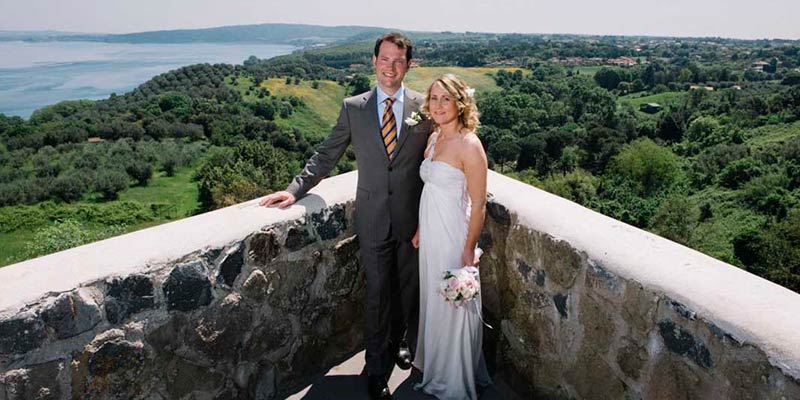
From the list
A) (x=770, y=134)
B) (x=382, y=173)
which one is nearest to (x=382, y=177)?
(x=382, y=173)

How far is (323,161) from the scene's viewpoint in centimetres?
247

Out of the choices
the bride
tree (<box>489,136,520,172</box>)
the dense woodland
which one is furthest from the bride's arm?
tree (<box>489,136,520,172</box>)

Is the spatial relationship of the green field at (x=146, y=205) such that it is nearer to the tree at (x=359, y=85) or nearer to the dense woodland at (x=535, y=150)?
the dense woodland at (x=535, y=150)

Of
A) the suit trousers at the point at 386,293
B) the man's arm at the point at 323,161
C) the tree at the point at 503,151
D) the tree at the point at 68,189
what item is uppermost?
the man's arm at the point at 323,161

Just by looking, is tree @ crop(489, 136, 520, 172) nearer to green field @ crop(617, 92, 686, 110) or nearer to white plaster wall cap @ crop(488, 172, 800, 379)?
green field @ crop(617, 92, 686, 110)

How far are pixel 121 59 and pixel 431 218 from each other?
574ft

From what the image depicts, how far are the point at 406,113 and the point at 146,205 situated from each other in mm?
46780

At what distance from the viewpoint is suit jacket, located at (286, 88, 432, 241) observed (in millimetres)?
2336

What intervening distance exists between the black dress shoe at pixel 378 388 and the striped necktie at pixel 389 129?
3.42 ft

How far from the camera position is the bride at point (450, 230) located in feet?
7.14

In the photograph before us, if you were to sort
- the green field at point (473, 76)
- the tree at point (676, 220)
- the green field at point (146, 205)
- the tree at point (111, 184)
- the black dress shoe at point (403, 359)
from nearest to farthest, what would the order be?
the black dress shoe at point (403, 359) < the green field at point (146, 205) < the tree at point (676, 220) < the tree at point (111, 184) < the green field at point (473, 76)

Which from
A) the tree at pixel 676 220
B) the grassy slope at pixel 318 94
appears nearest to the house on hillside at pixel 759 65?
the grassy slope at pixel 318 94

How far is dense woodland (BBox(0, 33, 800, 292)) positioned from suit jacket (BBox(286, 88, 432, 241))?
112ft

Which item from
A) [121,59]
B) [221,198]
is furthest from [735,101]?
[121,59]
